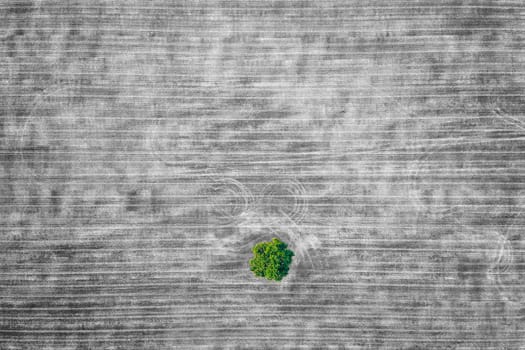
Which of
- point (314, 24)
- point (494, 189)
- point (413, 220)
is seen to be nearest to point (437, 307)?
point (413, 220)

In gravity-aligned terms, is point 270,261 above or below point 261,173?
below

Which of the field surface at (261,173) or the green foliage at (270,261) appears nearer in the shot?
the green foliage at (270,261)

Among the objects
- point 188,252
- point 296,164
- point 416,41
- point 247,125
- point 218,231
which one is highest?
point 416,41

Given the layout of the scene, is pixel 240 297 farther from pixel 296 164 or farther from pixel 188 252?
pixel 296 164

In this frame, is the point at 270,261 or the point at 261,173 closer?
the point at 270,261
